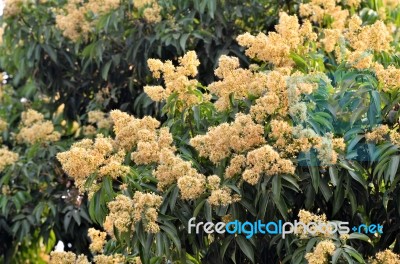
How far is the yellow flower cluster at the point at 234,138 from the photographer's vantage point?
3.70 meters

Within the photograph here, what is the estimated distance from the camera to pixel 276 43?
4094mm

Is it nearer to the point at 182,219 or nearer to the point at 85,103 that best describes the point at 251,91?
the point at 182,219

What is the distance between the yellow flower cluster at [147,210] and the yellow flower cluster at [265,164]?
371 millimetres

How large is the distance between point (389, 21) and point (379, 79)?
192 cm

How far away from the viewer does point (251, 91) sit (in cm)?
390

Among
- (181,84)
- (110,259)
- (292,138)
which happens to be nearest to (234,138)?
(292,138)

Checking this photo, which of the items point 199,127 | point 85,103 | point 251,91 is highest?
point 251,91

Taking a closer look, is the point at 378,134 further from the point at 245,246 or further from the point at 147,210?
the point at 147,210

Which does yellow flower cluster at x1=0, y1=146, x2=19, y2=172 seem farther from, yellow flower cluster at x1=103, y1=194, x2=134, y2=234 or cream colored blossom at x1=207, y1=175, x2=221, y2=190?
cream colored blossom at x1=207, y1=175, x2=221, y2=190

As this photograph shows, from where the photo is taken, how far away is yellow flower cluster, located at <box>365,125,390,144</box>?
12.4 feet

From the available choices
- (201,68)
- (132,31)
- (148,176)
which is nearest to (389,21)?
(201,68)

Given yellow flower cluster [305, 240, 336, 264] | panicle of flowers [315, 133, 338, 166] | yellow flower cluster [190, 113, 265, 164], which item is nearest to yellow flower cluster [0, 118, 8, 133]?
yellow flower cluster [190, 113, 265, 164]

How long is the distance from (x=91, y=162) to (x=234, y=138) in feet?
1.89

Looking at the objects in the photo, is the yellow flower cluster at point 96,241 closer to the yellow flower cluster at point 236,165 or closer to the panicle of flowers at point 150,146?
the panicle of flowers at point 150,146
